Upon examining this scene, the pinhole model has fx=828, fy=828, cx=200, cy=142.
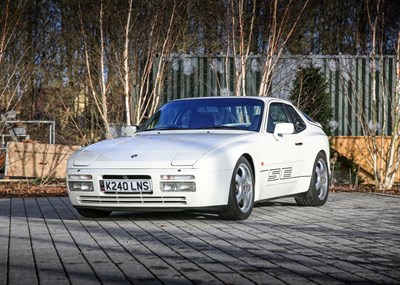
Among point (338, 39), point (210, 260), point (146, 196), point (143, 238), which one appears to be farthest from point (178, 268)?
point (338, 39)

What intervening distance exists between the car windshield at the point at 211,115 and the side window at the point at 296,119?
951 millimetres

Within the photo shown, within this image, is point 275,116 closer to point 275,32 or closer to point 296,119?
point 296,119

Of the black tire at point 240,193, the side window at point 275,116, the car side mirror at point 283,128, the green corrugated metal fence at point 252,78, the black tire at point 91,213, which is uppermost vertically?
the green corrugated metal fence at point 252,78

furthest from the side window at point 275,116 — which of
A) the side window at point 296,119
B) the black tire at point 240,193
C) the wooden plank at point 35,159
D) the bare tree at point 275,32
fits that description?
the wooden plank at point 35,159

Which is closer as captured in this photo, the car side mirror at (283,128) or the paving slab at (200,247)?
the paving slab at (200,247)

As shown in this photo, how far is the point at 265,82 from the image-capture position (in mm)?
16062

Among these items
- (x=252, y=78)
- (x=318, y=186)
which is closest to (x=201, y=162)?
(x=318, y=186)

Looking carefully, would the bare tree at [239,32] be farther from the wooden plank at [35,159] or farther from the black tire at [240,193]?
the black tire at [240,193]

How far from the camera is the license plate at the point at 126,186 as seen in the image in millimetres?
8656

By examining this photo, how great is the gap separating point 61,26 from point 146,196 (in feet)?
81.9

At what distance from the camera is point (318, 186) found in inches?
452

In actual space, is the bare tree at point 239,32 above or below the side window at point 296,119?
above

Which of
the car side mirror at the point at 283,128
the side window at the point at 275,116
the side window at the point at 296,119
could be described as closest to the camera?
the car side mirror at the point at 283,128

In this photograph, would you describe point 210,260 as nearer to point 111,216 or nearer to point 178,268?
point 178,268
